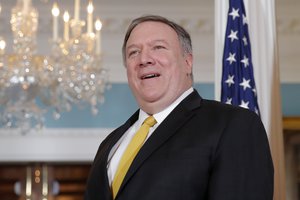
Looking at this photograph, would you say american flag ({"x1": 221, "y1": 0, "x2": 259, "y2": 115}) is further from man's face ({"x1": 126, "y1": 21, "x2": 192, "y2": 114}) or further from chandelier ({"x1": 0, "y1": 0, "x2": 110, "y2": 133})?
chandelier ({"x1": 0, "y1": 0, "x2": 110, "y2": 133})

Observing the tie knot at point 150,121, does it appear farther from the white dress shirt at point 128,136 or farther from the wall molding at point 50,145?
the wall molding at point 50,145

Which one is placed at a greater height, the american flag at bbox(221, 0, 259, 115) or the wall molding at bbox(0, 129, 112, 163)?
the wall molding at bbox(0, 129, 112, 163)

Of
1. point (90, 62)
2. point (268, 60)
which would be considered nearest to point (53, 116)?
point (90, 62)

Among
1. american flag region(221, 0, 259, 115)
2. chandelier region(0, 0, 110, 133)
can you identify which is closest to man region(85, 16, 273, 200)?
american flag region(221, 0, 259, 115)

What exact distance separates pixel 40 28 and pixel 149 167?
4.54 m

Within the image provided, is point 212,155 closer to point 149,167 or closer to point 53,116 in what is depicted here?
point 149,167

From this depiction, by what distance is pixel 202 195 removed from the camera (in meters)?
1.45

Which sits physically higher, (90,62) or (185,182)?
(90,62)

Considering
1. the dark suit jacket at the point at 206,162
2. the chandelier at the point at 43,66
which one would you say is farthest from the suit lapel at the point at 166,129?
the chandelier at the point at 43,66

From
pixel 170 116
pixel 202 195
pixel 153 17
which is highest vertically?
pixel 153 17

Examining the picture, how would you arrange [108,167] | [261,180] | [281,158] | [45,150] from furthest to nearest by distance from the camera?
1. [45,150]
2. [281,158]
3. [108,167]
4. [261,180]

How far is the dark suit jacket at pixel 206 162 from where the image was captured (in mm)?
1420

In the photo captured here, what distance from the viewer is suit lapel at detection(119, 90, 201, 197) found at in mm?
1506

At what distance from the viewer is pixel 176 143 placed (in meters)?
Answer: 1.50
